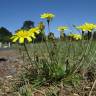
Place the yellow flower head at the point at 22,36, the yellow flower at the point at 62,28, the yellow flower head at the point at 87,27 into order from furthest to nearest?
the yellow flower at the point at 62,28 → the yellow flower head at the point at 87,27 → the yellow flower head at the point at 22,36

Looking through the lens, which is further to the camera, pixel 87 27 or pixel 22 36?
pixel 87 27

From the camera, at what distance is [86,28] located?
4.36 meters

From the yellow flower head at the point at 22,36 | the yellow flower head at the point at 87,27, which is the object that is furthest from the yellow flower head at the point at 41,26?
the yellow flower head at the point at 87,27

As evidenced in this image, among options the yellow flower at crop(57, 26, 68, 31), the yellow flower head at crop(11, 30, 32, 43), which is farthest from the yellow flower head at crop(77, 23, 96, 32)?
the yellow flower head at crop(11, 30, 32, 43)

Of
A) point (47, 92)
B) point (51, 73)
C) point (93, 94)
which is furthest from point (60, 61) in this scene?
point (93, 94)

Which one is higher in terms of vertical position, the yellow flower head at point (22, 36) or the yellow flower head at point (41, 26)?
the yellow flower head at point (41, 26)

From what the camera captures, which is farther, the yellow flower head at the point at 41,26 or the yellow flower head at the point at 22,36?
the yellow flower head at the point at 41,26

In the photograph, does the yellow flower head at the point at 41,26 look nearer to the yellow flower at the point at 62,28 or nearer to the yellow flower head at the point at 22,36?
the yellow flower head at the point at 22,36

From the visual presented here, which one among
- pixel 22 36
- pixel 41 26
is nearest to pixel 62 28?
pixel 41 26

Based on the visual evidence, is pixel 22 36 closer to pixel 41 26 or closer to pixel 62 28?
pixel 41 26

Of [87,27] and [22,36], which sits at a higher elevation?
[87,27]

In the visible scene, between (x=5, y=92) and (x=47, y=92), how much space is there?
2.30ft

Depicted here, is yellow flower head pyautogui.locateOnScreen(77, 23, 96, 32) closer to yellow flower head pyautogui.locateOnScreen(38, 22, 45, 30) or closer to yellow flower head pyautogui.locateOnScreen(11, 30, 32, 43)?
yellow flower head pyautogui.locateOnScreen(38, 22, 45, 30)

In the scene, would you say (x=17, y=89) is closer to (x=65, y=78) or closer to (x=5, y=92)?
(x=5, y=92)
